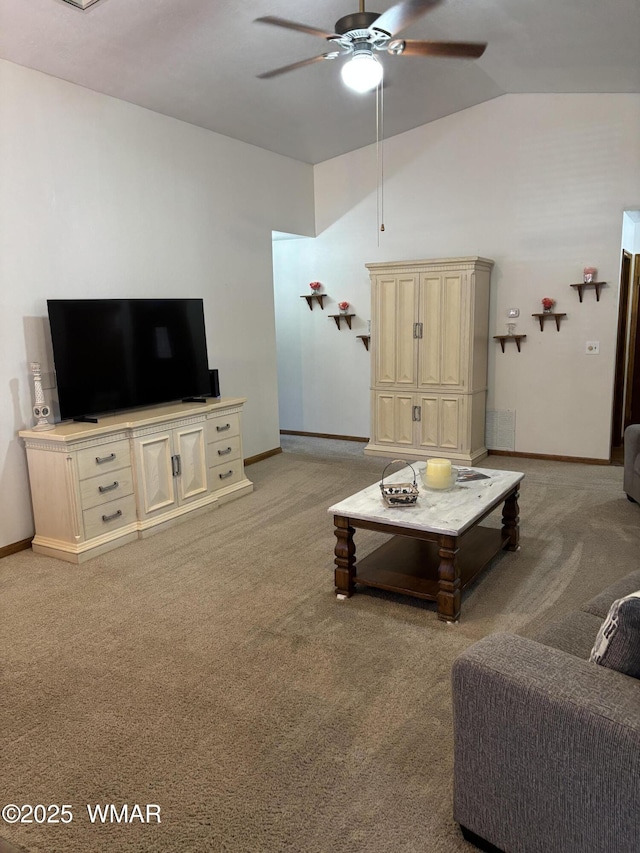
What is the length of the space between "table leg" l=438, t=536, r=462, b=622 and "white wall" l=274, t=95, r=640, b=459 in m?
3.46

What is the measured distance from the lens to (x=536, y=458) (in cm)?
596

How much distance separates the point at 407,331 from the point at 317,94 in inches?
85.1

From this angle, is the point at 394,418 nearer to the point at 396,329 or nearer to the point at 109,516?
the point at 396,329

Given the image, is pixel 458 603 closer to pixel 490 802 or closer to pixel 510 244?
pixel 490 802

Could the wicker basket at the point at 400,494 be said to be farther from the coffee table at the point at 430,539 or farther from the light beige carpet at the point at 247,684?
the light beige carpet at the point at 247,684

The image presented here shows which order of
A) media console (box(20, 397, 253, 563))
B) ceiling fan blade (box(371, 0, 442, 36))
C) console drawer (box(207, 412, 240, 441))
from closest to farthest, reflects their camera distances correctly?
ceiling fan blade (box(371, 0, 442, 36)) → media console (box(20, 397, 253, 563)) → console drawer (box(207, 412, 240, 441))

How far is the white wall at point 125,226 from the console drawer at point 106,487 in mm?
517

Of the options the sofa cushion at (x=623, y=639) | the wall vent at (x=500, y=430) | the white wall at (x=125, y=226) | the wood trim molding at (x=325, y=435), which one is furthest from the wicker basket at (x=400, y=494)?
the wood trim molding at (x=325, y=435)

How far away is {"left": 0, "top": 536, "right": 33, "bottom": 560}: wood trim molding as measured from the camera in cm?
387

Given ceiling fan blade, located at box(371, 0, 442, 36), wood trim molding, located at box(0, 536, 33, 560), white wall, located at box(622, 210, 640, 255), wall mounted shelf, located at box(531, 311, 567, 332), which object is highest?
ceiling fan blade, located at box(371, 0, 442, 36)

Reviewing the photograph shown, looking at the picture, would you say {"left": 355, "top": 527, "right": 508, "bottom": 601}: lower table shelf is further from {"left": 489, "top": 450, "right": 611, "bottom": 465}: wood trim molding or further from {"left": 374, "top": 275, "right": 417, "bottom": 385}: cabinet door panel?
{"left": 374, "top": 275, "right": 417, "bottom": 385}: cabinet door panel

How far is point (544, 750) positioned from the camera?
144 cm

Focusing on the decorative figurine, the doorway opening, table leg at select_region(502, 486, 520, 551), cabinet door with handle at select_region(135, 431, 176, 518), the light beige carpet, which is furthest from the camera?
the doorway opening

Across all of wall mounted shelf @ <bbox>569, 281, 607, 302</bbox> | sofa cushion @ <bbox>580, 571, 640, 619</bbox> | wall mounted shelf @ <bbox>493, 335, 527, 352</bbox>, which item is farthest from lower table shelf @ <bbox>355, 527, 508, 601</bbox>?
wall mounted shelf @ <bbox>569, 281, 607, 302</bbox>
